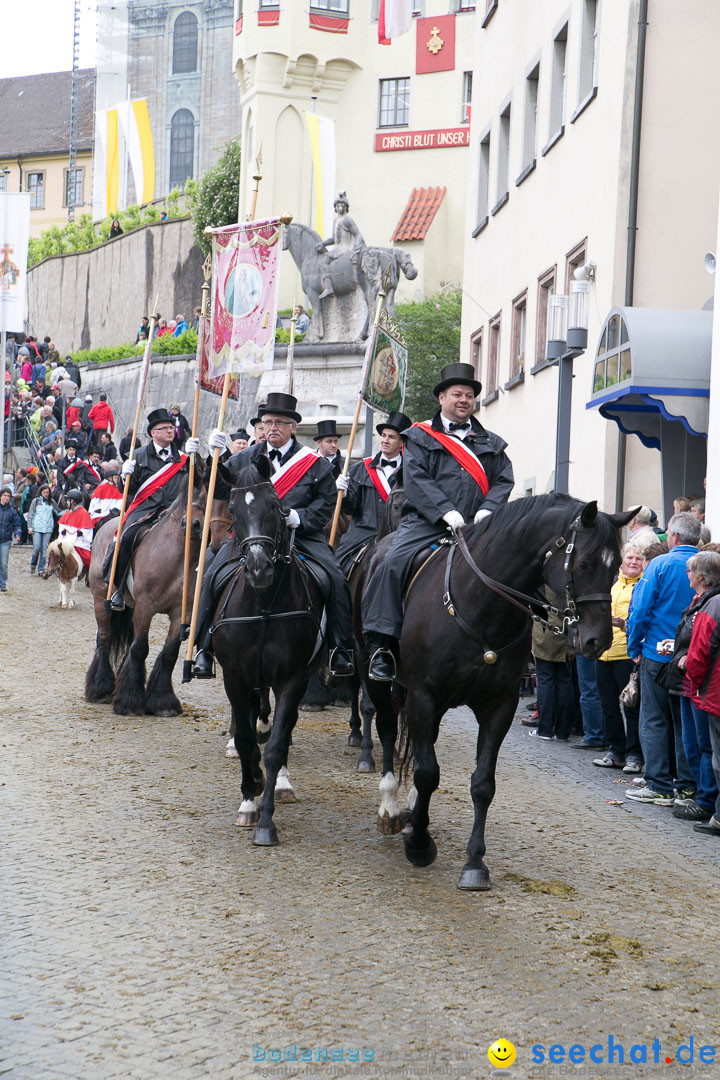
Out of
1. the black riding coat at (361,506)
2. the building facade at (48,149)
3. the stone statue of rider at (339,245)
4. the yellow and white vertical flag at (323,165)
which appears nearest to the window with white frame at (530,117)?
the stone statue of rider at (339,245)

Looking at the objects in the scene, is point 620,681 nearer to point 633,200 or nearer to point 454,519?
point 454,519

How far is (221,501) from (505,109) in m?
18.7

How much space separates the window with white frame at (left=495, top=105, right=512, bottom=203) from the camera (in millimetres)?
28922

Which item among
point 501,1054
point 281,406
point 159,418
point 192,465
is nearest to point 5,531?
point 159,418

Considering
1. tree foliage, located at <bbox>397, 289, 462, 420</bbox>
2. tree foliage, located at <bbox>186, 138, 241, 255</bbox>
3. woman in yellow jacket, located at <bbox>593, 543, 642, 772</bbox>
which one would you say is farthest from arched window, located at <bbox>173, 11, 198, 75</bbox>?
woman in yellow jacket, located at <bbox>593, 543, 642, 772</bbox>

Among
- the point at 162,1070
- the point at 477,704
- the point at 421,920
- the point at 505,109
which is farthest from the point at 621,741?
the point at 505,109

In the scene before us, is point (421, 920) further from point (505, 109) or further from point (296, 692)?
point (505, 109)

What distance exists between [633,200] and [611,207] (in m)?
0.37

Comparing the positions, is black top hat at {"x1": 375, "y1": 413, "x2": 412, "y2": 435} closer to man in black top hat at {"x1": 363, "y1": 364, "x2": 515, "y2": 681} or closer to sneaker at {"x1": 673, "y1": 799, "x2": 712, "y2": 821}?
man in black top hat at {"x1": 363, "y1": 364, "x2": 515, "y2": 681}

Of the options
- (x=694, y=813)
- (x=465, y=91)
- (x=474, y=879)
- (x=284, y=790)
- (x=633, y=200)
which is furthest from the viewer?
(x=465, y=91)

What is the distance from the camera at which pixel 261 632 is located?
8828 millimetres

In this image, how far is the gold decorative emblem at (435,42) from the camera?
54281mm

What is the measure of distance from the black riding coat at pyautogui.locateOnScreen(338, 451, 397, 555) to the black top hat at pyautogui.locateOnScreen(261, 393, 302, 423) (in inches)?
113

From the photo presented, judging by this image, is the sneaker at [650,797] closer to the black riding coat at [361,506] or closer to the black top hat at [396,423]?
the black riding coat at [361,506]
